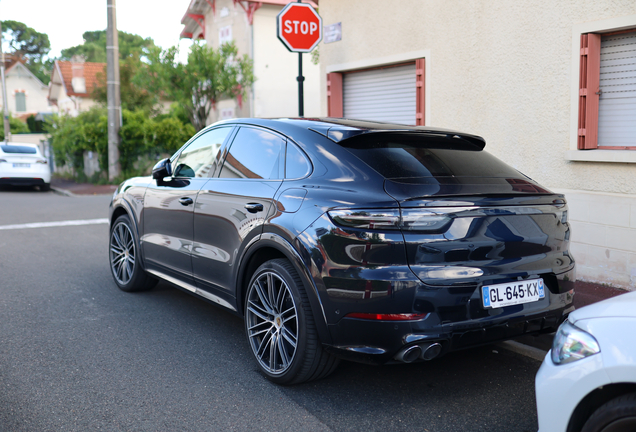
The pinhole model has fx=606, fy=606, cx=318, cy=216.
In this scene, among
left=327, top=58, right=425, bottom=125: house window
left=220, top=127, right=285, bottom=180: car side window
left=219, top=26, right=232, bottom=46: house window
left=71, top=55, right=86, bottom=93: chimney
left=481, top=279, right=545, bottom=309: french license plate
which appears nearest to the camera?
left=481, top=279, right=545, bottom=309: french license plate

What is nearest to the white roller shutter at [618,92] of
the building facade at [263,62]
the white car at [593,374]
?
the white car at [593,374]

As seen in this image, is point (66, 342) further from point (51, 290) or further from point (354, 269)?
point (354, 269)

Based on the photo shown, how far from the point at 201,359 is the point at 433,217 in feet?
6.75

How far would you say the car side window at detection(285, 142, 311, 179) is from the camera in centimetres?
384

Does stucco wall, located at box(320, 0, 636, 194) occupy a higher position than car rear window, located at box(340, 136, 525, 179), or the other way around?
stucco wall, located at box(320, 0, 636, 194)

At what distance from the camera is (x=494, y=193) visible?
11.5 feet

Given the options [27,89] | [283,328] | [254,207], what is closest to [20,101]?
[27,89]

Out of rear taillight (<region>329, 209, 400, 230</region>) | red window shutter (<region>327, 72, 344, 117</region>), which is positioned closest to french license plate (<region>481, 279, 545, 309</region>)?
rear taillight (<region>329, 209, 400, 230</region>)

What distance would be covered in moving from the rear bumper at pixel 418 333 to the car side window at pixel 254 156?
1.21m

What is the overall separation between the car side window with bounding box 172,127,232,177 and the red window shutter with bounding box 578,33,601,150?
13.3 feet

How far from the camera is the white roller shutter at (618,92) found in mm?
6320

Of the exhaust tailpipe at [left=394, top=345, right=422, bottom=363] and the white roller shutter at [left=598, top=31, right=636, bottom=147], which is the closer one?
the exhaust tailpipe at [left=394, top=345, right=422, bottom=363]

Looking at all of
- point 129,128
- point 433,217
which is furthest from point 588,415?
point 129,128

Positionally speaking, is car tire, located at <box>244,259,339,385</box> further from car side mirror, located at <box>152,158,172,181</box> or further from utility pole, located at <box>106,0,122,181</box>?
utility pole, located at <box>106,0,122,181</box>
